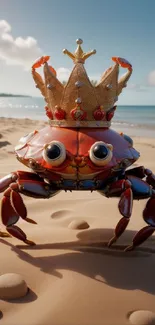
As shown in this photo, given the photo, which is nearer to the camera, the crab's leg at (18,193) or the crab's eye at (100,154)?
the crab's eye at (100,154)

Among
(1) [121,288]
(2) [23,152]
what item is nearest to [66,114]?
(2) [23,152]

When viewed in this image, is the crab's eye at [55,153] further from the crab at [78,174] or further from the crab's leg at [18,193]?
the crab's leg at [18,193]

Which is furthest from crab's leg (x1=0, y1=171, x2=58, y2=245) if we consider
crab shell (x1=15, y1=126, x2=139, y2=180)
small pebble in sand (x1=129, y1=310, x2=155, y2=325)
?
small pebble in sand (x1=129, y1=310, x2=155, y2=325)

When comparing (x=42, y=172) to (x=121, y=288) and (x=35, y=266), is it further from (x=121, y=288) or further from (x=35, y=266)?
(x=121, y=288)

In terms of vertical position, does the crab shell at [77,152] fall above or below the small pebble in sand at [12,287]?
above

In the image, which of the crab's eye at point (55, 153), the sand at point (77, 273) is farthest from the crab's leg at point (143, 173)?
the crab's eye at point (55, 153)

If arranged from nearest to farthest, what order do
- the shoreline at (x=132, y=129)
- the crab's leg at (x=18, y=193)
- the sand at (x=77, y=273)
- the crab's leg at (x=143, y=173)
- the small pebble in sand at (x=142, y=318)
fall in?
the small pebble in sand at (x=142, y=318) < the sand at (x=77, y=273) < the crab's leg at (x=18, y=193) < the crab's leg at (x=143, y=173) < the shoreline at (x=132, y=129)

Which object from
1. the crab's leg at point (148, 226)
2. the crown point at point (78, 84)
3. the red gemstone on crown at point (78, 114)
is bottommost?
the crab's leg at point (148, 226)

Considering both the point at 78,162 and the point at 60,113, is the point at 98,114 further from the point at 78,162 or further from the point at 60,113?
the point at 78,162
